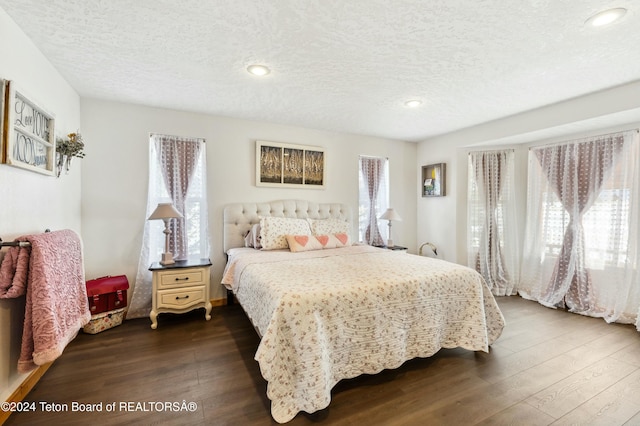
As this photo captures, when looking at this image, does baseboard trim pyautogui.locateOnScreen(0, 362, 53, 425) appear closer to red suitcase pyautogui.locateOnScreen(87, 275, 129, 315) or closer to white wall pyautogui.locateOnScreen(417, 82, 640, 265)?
red suitcase pyautogui.locateOnScreen(87, 275, 129, 315)

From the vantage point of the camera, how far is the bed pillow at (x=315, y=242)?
3211 millimetres

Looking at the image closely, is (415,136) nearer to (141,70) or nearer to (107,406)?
(141,70)

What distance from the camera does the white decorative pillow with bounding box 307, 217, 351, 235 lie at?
364cm

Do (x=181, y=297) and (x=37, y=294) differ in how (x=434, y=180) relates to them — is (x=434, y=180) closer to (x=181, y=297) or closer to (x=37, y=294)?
(x=181, y=297)

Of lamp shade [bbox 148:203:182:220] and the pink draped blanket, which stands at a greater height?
lamp shade [bbox 148:203:182:220]

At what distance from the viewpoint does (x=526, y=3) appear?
1551 mm

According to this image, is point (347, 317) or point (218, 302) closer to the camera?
point (347, 317)

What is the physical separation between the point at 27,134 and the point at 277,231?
2.18 metres

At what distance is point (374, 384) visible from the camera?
6.35 feet

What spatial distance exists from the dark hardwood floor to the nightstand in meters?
0.26

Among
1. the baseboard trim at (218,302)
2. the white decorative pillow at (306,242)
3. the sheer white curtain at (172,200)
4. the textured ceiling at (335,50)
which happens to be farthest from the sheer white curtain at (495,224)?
the sheer white curtain at (172,200)

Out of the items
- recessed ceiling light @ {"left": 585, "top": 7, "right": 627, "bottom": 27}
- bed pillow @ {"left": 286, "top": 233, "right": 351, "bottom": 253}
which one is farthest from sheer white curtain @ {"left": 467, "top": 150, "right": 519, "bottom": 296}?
recessed ceiling light @ {"left": 585, "top": 7, "right": 627, "bottom": 27}

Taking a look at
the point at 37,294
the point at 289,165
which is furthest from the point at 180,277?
the point at 289,165

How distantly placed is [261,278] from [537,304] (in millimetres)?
3580
